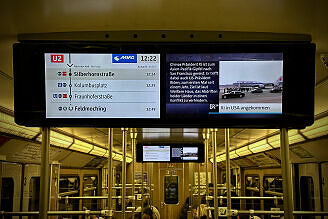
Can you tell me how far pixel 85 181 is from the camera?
35.3ft

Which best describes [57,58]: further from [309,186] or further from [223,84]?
[309,186]

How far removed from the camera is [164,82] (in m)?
2.56

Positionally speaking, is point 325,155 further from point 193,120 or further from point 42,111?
point 42,111

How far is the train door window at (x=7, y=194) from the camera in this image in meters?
4.93

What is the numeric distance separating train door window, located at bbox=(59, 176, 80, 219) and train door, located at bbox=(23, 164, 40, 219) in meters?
2.04

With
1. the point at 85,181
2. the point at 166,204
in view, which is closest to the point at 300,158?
the point at 85,181

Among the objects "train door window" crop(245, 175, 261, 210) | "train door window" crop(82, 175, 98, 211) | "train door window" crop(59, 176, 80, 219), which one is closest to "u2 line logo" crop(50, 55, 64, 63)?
"train door window" crop(59, 176, 80, 219)

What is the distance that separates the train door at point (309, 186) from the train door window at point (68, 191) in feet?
15.4

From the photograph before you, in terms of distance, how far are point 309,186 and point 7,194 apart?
4.36 metres

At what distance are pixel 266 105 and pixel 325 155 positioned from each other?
9.93 ft

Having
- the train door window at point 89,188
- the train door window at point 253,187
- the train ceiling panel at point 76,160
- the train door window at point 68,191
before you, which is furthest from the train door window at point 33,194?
the train door window at point 253,187

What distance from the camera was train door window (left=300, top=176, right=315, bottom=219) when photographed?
19.4 feet

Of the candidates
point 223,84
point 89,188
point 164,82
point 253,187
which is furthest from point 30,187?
point 253,187

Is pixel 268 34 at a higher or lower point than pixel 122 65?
higher
